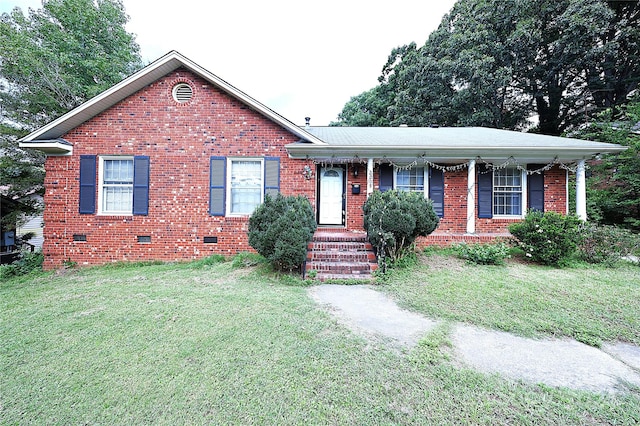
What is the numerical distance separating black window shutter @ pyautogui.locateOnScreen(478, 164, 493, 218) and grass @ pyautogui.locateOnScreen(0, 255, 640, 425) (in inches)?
255

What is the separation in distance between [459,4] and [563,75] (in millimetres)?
7986

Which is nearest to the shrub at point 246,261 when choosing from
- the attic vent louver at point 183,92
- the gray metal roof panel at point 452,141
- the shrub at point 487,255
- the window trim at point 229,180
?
the window trim at point 229,180

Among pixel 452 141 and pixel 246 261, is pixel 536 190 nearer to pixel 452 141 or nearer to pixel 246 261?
pixel 452 141

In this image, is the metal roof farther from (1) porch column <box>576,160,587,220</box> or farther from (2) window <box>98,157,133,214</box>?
(2) window <box>98,157,133,214</box>

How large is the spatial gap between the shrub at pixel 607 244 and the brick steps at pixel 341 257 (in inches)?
213

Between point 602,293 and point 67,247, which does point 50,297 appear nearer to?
point 67,247

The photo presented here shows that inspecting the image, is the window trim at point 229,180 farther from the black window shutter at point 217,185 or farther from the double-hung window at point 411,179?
the double-hung window at point 411,179

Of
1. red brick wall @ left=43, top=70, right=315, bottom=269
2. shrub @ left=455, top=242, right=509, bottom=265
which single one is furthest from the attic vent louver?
shrub @ left=455, top=242, right=509, bottom=265

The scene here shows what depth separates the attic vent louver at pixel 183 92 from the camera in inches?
295

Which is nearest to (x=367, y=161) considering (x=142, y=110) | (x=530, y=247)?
(x=530, y=247)

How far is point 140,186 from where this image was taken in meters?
7.38

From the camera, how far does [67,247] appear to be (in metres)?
7.25

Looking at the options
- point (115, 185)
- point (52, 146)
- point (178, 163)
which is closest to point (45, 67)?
point (52, 146)

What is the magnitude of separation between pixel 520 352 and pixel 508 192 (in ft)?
24.1
